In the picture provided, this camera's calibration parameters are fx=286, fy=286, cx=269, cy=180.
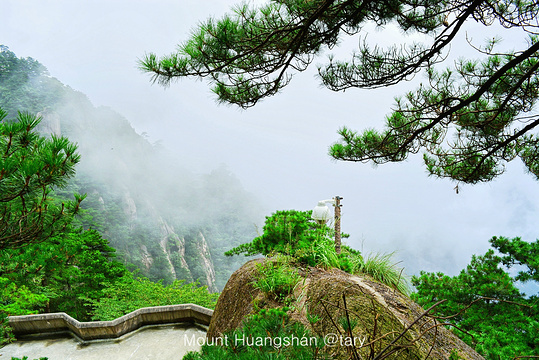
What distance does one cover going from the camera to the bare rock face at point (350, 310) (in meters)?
1.52

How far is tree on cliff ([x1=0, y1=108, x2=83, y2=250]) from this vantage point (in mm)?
1622

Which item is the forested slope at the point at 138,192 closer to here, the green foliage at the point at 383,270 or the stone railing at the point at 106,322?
the stone railing at the point at 106,322

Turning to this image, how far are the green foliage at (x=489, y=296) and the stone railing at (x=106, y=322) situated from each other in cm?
298

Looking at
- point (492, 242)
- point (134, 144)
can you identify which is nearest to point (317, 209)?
point (492, 242)

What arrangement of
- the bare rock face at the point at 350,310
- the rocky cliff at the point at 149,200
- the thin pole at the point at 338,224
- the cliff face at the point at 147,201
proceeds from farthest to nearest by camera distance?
the rocky cliff at the point at 149,200 → the cliff face at the point at 147,201 → the thin pole at the point at 338,224 → the bare rock face at the point at 350,310

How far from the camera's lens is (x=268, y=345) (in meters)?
0.75

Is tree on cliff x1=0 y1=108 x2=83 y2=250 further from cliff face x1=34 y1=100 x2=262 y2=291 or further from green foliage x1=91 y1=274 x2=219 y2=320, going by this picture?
cliff face x1=34 y1=100 x2=262 y2=291

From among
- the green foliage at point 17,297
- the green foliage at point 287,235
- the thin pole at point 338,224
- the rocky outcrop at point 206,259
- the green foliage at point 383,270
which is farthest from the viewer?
the rocky outcrop at point 206,259

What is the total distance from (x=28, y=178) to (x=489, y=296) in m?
5.85

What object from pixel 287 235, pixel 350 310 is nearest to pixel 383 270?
pixel 287 235

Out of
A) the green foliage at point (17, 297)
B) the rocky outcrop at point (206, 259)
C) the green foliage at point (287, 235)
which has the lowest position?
the green foliage at point (17, 297)

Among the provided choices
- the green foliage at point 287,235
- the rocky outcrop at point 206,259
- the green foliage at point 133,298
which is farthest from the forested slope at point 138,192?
the green foliage at point 287,235

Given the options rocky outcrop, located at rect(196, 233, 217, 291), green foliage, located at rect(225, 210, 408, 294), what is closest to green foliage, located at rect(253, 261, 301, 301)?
green foliage, located at rect(225, 210, 408, 294)

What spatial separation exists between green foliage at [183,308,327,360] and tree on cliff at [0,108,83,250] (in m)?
1.54
